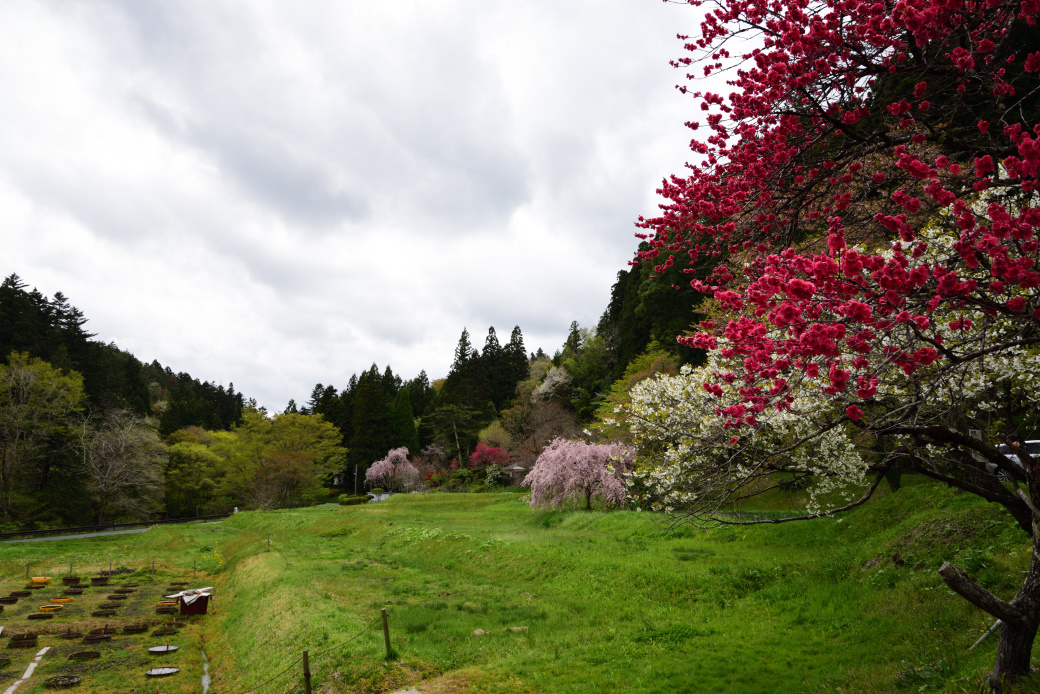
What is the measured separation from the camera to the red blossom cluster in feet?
10.7

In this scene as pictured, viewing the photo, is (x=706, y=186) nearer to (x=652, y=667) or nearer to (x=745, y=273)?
(x=745, y=273)

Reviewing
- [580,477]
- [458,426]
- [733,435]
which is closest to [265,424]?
[458,426]

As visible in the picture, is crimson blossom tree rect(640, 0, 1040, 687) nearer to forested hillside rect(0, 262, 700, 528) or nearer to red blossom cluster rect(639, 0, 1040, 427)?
red blossom cluster rect(639, 0, 1040, 427)

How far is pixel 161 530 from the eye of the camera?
102 ft

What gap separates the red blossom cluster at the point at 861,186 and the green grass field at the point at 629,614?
4.25 meters

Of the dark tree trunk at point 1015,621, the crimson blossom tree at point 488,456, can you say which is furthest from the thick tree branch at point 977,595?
the crimson blossom tree at point 488,456

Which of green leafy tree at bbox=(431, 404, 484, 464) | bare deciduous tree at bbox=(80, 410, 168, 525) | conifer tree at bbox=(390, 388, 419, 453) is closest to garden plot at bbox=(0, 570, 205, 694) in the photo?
bare deciduous tree at bbox=(80, 410, 168, 525)

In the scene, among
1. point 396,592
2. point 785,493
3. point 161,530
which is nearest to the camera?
point 396,592

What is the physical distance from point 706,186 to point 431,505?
34317 mm

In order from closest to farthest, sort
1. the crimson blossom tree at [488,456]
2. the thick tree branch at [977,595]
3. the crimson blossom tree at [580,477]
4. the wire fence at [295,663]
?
the thick tree branch at [977,595], the wire fence at [295,663], the crimson blossom tree at [580,477], the crimson blossom tree at [488,456]

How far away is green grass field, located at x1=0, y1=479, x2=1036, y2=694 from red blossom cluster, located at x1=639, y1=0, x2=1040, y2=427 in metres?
4.25

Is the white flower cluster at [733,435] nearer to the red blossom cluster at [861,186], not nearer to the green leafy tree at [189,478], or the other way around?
the red blossom cluster at [861,186]

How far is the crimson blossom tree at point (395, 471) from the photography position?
2047 inches

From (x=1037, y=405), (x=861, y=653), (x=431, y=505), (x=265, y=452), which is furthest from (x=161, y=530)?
(x=1037, y=405)
